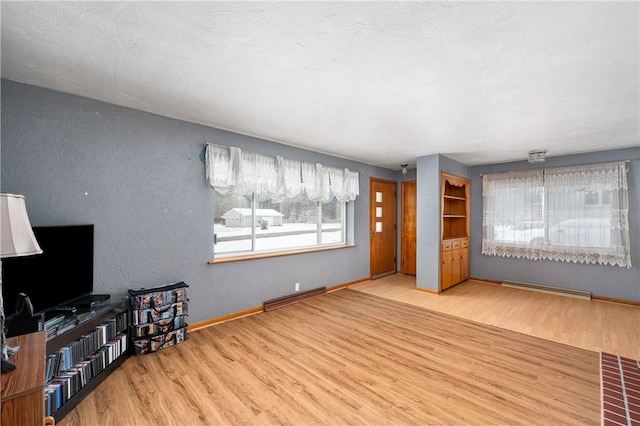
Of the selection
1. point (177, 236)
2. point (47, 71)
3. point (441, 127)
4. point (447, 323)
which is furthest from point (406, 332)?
point (47, 71)

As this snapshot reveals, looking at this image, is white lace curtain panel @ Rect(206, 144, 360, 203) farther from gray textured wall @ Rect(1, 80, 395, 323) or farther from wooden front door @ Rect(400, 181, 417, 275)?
wooden front door @ Rect(400, 181, 417, 275)

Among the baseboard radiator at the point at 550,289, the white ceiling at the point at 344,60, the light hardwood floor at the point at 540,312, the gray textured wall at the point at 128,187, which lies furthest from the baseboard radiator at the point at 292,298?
the baseboard radiator at the point at 550,289

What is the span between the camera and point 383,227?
6.07 metres

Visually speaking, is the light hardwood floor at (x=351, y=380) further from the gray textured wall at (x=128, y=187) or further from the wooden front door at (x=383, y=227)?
the wooden front door at (x=383, y=227)

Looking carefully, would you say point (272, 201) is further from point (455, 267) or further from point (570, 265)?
point (570, 265)

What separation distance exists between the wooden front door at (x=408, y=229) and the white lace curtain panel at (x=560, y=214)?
1399 millimetres

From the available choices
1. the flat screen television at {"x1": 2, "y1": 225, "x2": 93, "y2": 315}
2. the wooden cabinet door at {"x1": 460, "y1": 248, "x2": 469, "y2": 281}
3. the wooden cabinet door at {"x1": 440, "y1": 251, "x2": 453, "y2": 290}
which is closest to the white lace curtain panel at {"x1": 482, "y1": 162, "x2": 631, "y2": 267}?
the wooden cabinet door at {"x1": 460, "y1": 248, "x2": 469, "y2": 281}

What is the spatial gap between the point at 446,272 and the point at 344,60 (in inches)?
171

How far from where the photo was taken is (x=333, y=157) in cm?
498

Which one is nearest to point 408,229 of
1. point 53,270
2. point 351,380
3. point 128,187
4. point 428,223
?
point 428,223

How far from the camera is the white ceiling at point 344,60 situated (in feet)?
4.75

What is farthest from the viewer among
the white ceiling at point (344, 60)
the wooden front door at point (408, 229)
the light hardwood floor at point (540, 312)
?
the wooden front door at point (408, 229)

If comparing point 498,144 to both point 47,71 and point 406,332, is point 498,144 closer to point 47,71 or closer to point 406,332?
point 406,332

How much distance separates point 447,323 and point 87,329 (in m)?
3.77
